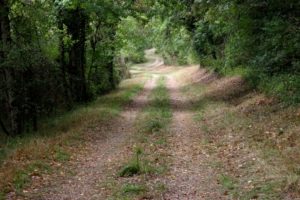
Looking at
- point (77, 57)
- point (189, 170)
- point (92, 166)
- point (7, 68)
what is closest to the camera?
point (189, 170)

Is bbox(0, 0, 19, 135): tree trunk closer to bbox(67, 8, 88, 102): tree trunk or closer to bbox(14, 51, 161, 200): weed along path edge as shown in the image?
bbox(14, 51, 161, 200): weed along path edge

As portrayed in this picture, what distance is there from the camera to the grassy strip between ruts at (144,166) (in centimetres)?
980

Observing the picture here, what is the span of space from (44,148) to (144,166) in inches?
144

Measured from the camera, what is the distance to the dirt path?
961 cm

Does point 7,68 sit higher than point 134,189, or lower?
higher

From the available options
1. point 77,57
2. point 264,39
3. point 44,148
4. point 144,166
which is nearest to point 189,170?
point 144,166

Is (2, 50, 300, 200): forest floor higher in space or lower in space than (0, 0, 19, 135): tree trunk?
lower

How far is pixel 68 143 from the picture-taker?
1514 cm

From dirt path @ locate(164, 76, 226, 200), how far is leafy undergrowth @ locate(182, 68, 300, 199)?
0.83 ft

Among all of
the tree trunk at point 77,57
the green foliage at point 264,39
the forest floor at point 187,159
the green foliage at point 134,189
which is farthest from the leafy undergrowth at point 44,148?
the green foliage at point 264,39

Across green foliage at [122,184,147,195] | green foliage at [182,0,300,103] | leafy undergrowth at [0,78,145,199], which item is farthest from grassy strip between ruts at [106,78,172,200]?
green foliage at [182,0,300,103]

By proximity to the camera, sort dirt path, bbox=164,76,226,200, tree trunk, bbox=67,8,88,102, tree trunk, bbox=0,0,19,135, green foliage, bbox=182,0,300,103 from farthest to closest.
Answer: tree trunk, bbox=67,8,88,102 < green foliage, bbox=182,0,300,103 < tree trunk, bbox=0,0,19,135 < dirt path, bbox=164,76,226,200

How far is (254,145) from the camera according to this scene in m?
12.8

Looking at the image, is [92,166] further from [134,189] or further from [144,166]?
[134,189]
